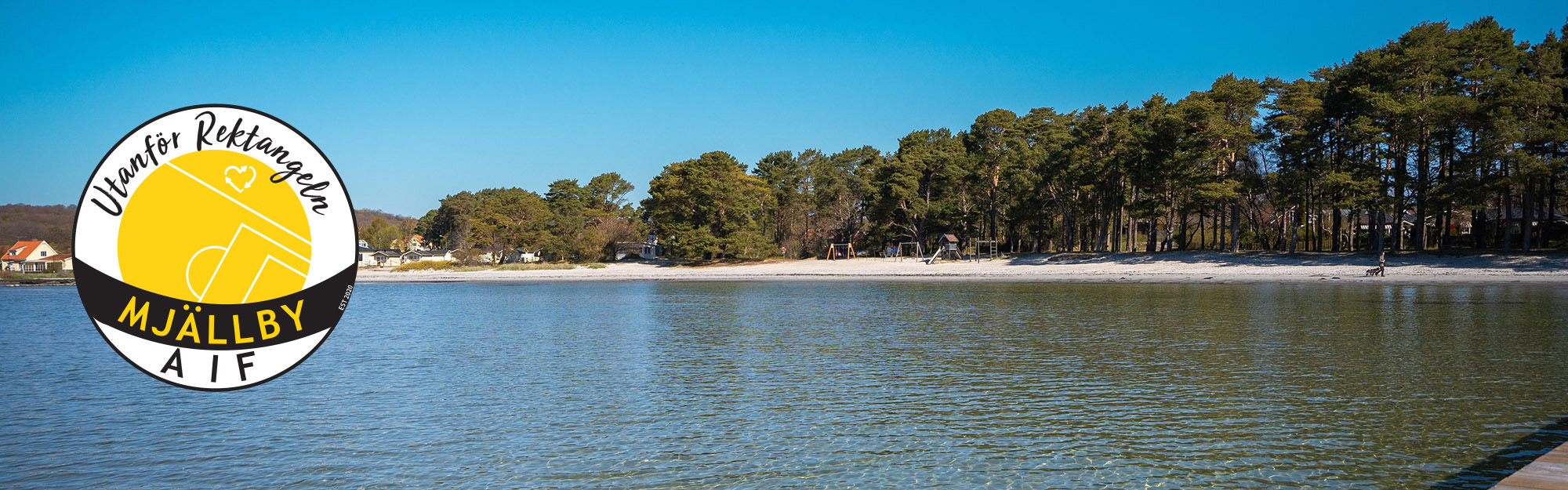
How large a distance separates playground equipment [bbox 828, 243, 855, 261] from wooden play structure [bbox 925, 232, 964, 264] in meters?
7.51

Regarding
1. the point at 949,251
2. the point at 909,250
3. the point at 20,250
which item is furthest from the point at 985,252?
the point at 20,250

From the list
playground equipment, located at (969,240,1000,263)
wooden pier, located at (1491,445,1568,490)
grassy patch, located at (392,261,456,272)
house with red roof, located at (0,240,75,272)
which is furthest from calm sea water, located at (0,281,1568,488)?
house with red roof, located at (0,240,75,272)

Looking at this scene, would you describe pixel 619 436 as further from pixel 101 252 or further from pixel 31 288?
pixel 31 288

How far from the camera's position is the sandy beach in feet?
115

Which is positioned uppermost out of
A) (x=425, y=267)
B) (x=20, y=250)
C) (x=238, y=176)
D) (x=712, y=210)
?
(x=712, y=210)

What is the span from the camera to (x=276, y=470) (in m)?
8.23

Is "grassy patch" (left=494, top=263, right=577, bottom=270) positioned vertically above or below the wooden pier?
above

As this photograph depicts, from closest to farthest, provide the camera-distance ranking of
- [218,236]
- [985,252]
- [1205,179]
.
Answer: [218,236]
[1205,179]
[985,252]

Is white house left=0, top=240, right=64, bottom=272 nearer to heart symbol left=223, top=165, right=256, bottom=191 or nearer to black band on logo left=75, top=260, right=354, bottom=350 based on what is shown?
black band on logo left=75, top=260, right=354, bottom=350

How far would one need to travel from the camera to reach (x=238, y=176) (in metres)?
4.05

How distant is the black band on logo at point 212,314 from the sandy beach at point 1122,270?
39.9m

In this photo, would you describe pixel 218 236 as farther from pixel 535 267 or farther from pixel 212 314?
pixel 535 267

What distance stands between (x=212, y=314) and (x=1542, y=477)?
816 cm

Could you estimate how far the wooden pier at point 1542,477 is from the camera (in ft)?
17.5
